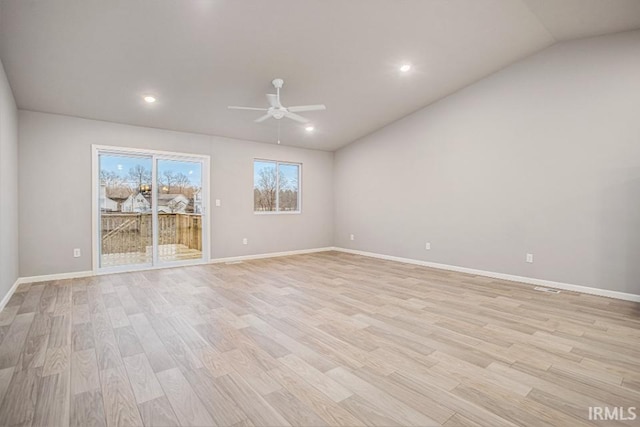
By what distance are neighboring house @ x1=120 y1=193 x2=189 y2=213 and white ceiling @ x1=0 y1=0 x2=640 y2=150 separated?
1319 mm

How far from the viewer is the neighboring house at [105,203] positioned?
16.9 feet

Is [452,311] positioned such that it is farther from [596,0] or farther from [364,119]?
[364,119]

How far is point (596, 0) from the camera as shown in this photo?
3328 millimetres

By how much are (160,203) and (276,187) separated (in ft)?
8.37

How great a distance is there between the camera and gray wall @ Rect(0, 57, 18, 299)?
3.46 m

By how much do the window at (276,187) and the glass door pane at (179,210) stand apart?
126cm

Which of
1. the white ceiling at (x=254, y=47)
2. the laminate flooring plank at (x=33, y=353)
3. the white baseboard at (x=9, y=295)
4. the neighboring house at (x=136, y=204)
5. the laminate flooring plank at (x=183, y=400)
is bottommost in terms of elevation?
the laminate flooring plank at (x=33, y=353)

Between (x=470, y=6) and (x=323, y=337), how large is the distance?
12.7 feet

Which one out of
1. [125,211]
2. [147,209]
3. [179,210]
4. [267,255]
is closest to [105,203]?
[125,211]

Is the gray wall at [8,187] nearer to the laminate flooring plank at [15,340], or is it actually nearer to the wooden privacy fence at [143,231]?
the laminate flooring plank at [15,340]

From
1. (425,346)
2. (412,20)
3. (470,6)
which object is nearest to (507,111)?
(470,6)

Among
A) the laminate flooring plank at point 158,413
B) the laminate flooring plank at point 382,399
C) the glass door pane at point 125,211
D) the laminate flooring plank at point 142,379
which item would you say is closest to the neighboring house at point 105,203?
the glass door pane at point 125,211

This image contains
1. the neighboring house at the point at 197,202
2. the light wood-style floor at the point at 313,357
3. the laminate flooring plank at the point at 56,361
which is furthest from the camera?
the neighboring house at the point at 197,202

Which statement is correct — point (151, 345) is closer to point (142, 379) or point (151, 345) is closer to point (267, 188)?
point (142, 379)
